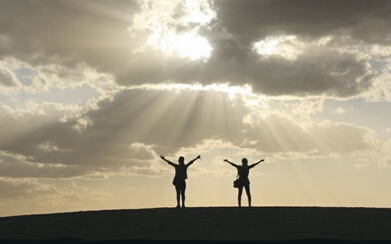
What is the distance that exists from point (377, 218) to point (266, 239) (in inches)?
303

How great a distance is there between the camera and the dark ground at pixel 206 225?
22859mm

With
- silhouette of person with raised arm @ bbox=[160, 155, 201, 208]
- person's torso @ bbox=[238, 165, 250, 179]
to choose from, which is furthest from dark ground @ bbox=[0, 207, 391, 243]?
person's torso @ bbox=[238, 165, 250, 179]

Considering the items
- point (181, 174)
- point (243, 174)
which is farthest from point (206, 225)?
point (243, 174)

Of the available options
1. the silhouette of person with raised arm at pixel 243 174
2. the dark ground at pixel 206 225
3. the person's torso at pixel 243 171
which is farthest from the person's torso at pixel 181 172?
the person's torso at pixel 243 171

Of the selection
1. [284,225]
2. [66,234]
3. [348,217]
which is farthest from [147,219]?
[348,217]

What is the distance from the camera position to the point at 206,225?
85.0 feet

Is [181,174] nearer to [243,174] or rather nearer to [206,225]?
[243,174]

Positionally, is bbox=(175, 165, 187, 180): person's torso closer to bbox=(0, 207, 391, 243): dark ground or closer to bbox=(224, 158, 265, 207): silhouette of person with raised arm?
bbox=(0, 207, 391, 243): dark ground

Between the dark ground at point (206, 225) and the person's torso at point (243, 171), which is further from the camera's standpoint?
the person's torso at point (243, 171)

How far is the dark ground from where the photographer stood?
2286 centimetres

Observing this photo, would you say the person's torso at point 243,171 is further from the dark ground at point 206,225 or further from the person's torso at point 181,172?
the person's torso at point 181,172

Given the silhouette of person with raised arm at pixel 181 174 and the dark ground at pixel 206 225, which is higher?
the silhouette of person with raised arm at pixel 181 174

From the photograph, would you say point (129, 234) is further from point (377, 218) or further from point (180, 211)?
point (377, 218)

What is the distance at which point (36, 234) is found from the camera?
25.2 m
